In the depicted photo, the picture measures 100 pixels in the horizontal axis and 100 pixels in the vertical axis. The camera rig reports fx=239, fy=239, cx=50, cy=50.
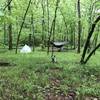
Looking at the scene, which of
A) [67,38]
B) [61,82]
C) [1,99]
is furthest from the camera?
[67,38]

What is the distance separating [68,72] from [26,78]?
6.65 feet

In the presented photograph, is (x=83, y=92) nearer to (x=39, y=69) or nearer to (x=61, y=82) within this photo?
(x=61, y=82)

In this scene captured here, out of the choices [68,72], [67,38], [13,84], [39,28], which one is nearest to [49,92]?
[13,84]

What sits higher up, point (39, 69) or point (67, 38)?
point (39, 69)

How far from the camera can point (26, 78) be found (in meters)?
7.89

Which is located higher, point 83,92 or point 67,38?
point 83,92

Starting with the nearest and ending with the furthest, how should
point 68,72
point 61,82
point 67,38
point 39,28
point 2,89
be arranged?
point 2,89 → point 61,82 → point 68,72 → point 39,28 → point 67,38

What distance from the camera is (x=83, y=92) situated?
683 cm

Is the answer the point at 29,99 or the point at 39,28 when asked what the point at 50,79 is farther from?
the point at 39,28

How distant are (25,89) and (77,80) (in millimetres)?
2055

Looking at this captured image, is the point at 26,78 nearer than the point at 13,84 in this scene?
No

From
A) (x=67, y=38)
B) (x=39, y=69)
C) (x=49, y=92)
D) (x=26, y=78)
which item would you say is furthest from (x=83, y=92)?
(x=67, y=38)

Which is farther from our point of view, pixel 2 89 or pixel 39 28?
pixel 39 28

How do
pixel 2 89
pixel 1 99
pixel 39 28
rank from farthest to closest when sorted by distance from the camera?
pixel 39 28 < pixel 2 89 < pixel 1 99
